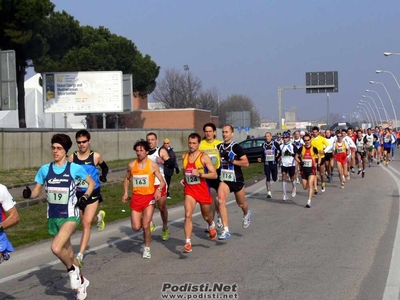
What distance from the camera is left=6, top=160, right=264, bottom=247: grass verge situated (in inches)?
515

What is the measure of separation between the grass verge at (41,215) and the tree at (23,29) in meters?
16.3

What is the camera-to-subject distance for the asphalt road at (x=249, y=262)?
783cm

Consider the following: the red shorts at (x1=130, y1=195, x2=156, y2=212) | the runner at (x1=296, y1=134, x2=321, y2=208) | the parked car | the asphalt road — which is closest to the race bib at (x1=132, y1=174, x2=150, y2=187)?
the red shorts at (x1=130, y1=195, x2=156, y2=212)

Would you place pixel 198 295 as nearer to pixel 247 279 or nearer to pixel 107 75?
pixel 247 279

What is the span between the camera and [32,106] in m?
61.6

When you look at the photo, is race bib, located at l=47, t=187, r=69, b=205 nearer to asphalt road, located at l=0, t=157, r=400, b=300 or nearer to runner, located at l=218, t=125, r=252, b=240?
asphalt road, located at l=0, t=157, r=400, b=300

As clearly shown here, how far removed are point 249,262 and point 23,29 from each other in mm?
32120

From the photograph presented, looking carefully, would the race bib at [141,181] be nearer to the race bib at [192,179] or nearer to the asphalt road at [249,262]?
the race bib at [192,179]

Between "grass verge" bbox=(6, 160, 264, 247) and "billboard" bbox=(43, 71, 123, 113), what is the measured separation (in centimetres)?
2158

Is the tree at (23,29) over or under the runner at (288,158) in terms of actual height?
over

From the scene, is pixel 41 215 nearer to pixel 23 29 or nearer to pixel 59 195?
pixel 59 195

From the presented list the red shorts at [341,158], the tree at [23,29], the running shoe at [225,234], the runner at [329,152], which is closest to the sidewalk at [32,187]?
the runner at [329,152]

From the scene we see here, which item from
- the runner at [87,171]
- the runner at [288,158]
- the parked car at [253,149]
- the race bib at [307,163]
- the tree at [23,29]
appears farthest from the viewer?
the parked car at [253,149]

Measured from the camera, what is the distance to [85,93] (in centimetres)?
4622
